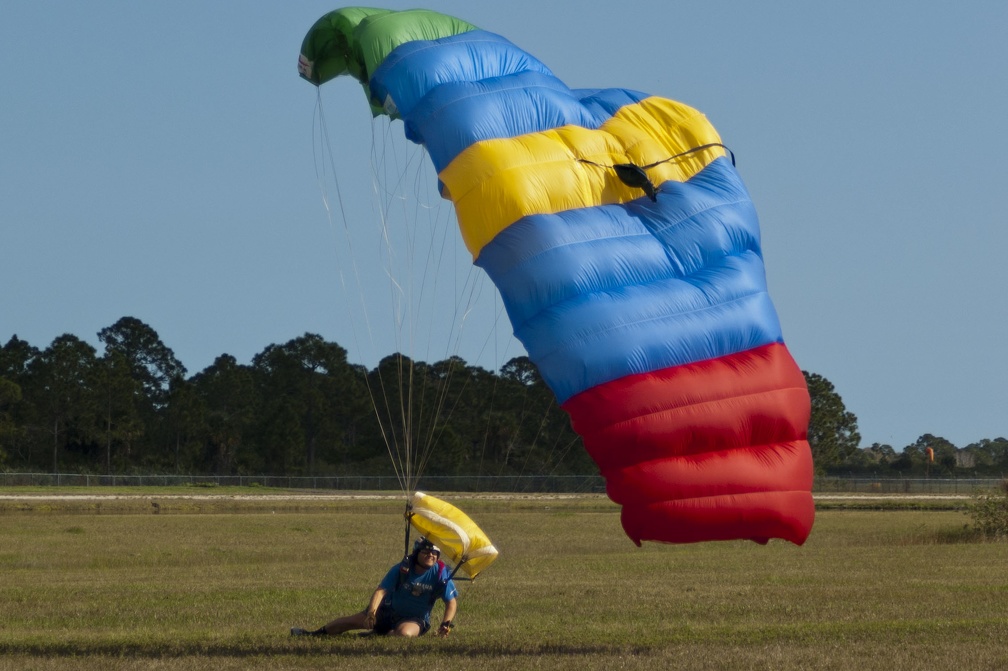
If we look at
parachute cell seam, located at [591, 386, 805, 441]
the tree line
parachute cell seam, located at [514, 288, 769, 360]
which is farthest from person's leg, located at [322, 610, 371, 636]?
the tree line

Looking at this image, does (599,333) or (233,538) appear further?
(233,538)

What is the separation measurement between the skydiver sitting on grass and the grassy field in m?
0.38

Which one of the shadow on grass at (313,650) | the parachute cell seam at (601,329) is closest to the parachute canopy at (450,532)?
the shadow on grass at (313,650)

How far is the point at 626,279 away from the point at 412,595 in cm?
371

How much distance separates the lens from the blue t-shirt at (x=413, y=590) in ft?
42.1

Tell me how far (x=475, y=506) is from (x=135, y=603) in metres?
31.5

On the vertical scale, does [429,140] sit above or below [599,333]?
above

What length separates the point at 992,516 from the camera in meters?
29.8

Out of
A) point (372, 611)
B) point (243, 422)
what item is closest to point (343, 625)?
point (372, 611)

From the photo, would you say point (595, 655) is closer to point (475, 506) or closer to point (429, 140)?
point (429, 140)

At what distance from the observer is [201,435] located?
87562 millimetres

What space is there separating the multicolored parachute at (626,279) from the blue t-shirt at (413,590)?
1935mm

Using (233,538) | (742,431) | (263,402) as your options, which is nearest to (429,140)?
(742,431)

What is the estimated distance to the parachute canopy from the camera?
42.4 feet
